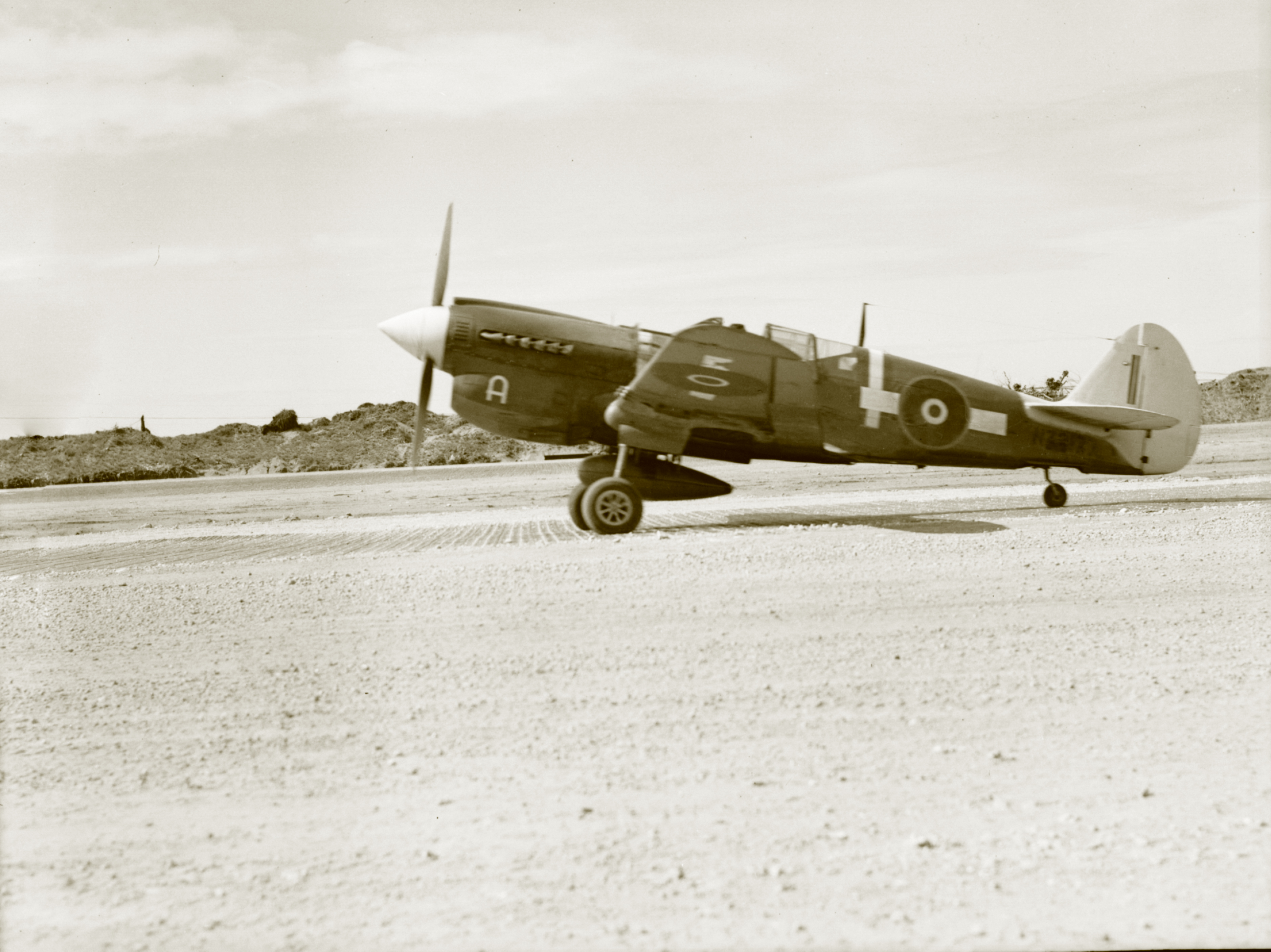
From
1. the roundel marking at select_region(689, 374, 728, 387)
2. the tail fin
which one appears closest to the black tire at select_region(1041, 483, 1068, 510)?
the tail fin

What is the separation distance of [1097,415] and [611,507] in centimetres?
720

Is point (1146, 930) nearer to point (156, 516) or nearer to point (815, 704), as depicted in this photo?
Result: point (815, 704)

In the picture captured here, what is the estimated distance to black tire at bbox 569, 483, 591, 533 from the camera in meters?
12.4

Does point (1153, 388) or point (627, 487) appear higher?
point (1153, 388)

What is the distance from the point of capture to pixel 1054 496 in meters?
15.3

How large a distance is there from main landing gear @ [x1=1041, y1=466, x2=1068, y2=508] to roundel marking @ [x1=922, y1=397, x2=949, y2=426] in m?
2.22

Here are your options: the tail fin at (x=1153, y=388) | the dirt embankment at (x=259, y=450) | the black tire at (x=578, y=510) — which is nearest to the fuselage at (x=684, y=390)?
the black tire at (x=578, y=510)

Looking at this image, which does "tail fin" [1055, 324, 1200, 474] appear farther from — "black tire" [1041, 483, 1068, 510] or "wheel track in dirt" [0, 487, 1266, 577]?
"black tire" [1041, 483, 1068, 510]

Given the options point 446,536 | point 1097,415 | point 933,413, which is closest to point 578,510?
point 446,536

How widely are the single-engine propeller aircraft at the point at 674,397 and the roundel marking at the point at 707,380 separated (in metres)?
0.01

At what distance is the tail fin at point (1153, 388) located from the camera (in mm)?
15977

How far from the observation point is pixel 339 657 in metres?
6.64

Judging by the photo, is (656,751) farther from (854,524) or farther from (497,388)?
(497,388)

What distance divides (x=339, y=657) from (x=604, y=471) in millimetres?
7051
